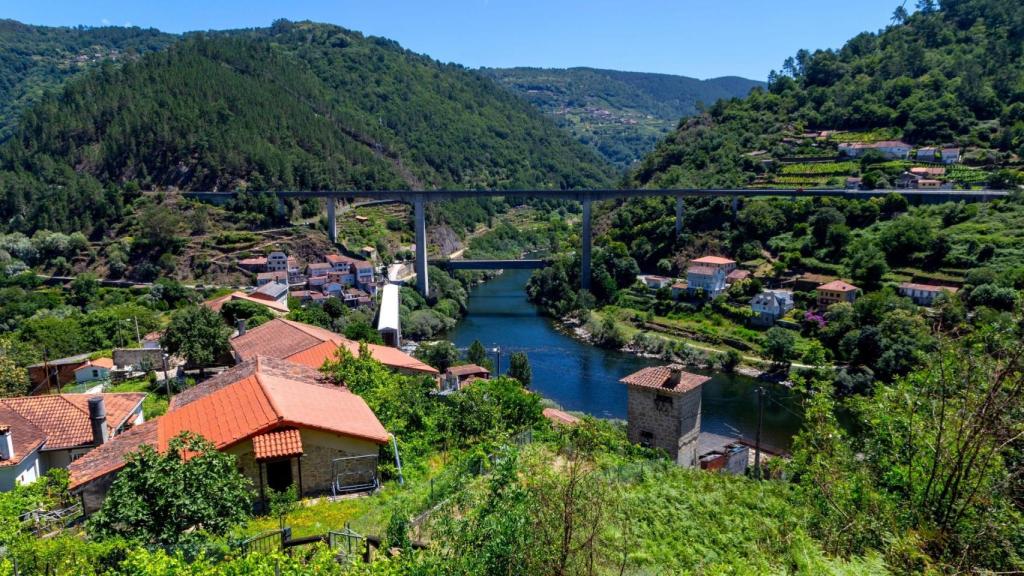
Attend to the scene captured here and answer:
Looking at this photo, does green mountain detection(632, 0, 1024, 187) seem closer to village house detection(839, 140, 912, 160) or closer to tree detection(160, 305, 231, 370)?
village house detection(839, 140, 912, 160)

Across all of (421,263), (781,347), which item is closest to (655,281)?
(781,347)

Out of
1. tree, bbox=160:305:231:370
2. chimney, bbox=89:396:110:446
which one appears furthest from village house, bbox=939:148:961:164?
chimney, bbox=89:396:110:446

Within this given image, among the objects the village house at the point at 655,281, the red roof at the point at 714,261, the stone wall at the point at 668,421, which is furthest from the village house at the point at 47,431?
the village house at the point at 655,281

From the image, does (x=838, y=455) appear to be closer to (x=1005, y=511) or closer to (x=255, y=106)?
(x=1005, y=511)

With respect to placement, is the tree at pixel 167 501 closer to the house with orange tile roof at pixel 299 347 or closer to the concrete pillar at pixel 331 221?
the house with orange tile roof at pixel 299 347

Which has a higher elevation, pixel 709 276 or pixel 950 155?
pixel 950 155

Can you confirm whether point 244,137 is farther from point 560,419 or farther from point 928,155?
point 928,155

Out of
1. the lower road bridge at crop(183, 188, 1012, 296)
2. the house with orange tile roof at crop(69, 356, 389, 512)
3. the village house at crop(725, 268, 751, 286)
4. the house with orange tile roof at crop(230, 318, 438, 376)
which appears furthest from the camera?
the lower road bridge at crop(183, 188, 1012, 296)
